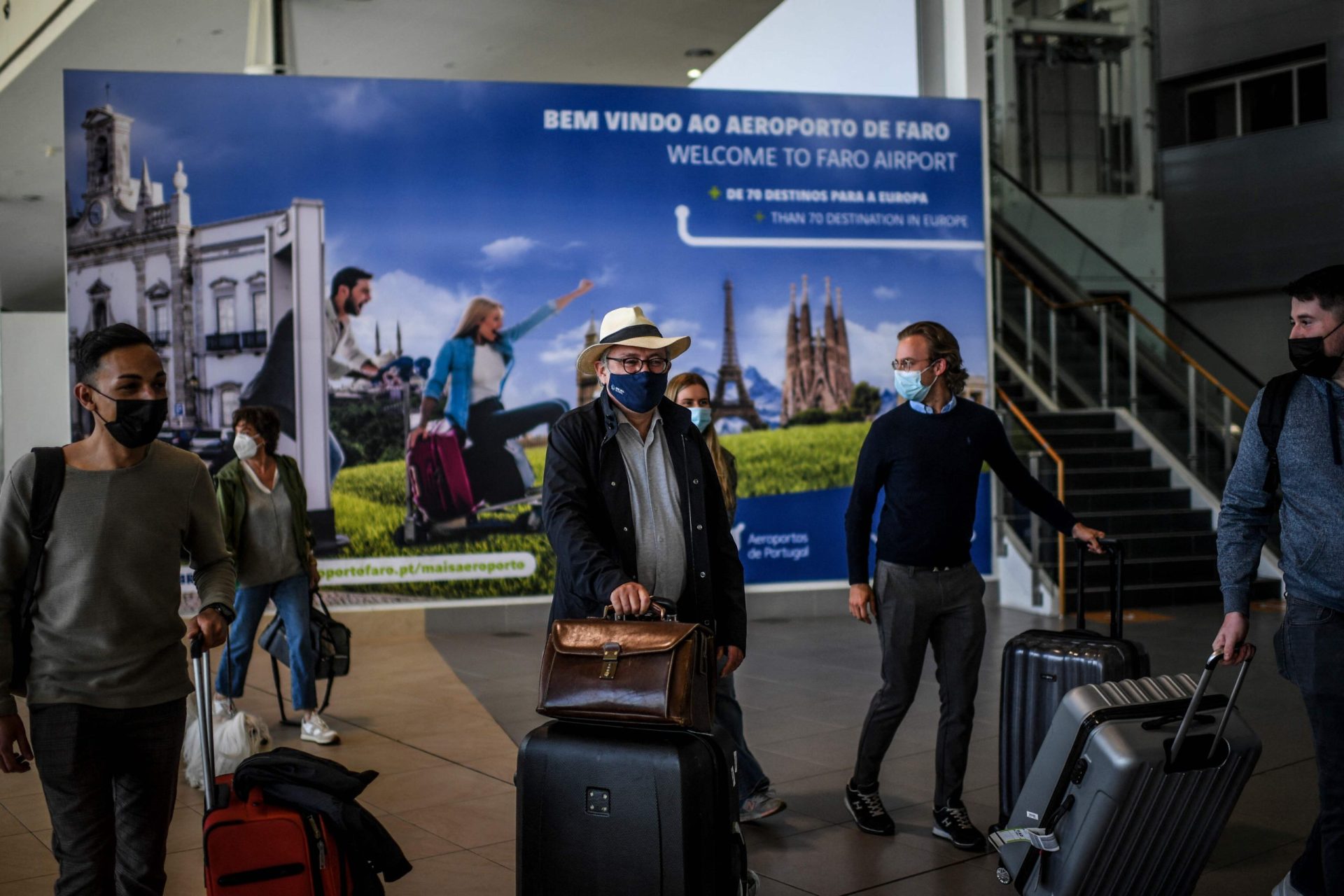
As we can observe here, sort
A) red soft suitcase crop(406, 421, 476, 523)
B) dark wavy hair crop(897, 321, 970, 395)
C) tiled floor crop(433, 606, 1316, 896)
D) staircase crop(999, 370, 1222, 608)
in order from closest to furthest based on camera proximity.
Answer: tiled floor crop(433, 606, 1316, 896)
dark wavy hair crop(897, 321, 970, 395)
red soft suitcase crop(406, 421, 476, 523)
staircase crop(999, 370, 1222, 608)

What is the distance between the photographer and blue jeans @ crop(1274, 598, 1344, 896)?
310cm

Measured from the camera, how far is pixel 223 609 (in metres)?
2.89

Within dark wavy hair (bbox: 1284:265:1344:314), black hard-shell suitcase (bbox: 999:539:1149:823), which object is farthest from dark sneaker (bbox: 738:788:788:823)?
dark wavy hair (bbox: 1284:265:1344:314)

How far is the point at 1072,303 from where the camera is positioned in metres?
12.8

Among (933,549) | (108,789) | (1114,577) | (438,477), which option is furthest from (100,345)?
(438,477)

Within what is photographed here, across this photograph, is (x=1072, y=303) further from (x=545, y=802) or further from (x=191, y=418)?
(x=545, y=802)

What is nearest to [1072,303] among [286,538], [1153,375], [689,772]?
[1153,375]

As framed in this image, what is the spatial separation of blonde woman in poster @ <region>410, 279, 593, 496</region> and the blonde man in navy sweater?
17.3ft

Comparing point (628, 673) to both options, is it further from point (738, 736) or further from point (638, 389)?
point (738, 736)

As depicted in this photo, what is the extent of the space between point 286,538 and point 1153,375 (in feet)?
29.7

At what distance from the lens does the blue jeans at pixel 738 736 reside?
4.17 meters

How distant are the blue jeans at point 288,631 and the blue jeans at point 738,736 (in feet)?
8.17

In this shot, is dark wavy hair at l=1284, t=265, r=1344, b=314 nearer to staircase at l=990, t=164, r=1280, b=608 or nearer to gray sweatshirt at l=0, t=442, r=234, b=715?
gray sweatshirt at l=0, t=442, r=234, b=715

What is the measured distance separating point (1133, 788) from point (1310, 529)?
0.79 m
